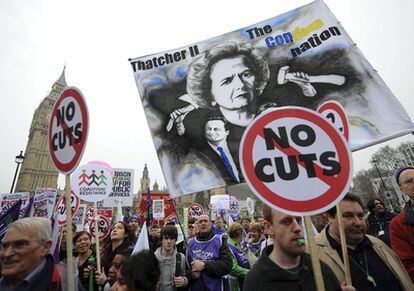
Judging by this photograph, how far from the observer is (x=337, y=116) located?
2811 mm

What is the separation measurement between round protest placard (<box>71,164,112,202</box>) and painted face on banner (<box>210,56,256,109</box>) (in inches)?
135

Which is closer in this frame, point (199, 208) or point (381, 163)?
point (199, 208)

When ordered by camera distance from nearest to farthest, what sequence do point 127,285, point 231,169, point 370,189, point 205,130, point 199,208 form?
1. point 127,285
2. point 231,169
3. point 205,130
4. point 199,208
5. point 370,189

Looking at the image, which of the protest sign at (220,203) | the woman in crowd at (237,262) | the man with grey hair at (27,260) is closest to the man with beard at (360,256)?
the man with grey hair at (27,260)

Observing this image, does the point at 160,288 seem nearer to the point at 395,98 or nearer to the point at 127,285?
the point at 127,285

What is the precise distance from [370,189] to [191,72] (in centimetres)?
6199

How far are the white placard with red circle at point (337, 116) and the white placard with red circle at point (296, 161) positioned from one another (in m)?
1.10

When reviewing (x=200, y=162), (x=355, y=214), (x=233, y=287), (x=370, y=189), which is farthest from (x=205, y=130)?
(x=370, y=189)

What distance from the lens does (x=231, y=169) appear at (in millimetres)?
4430

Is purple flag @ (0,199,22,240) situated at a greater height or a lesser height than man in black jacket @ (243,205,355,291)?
greater

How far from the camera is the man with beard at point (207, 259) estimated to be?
13.7 feet

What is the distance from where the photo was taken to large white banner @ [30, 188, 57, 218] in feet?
25.7

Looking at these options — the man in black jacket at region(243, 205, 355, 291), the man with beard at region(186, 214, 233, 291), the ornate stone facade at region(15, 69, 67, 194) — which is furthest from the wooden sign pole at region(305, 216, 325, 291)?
the ornate stone facade at region(15, 69, 67, 194)

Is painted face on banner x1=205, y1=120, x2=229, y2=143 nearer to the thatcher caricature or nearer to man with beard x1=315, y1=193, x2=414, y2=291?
the thatcher caricature
